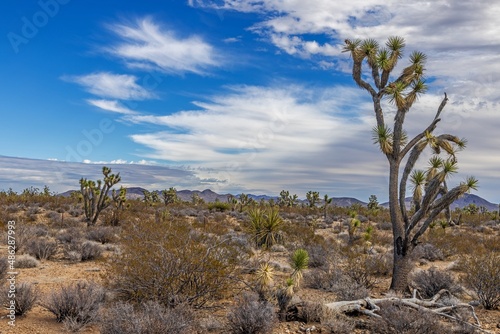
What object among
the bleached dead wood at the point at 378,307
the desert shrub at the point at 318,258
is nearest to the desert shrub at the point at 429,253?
the desert shrub at the point at 318,258

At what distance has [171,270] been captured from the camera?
7.48m

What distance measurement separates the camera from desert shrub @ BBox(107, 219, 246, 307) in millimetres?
7473

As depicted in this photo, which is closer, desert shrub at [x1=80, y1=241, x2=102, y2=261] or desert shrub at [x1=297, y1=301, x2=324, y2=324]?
desert shrub at [x1=297, y1=301, x2=324, y2=324]

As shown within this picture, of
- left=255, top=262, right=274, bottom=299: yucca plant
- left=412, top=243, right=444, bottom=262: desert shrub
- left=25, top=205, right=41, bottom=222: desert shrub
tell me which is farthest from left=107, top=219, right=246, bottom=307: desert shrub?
left=25, top=205, right=41, bottom=222: desert shrub

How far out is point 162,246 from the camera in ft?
25.1

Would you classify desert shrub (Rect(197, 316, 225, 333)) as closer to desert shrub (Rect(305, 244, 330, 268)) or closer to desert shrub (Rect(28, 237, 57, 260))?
desert shrub (Rect(305, 244, 330, 268))

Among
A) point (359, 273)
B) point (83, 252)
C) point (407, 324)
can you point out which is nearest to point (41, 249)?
point (83, 252)

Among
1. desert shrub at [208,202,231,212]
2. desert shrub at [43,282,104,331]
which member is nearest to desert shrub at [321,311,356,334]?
desert shrub at [43,282,104,331]

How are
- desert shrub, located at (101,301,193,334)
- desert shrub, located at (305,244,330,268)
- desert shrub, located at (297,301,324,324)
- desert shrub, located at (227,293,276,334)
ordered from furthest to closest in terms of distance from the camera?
desert shrub, located at (305,244,330,268) → desert shrub, located at (297,301,324,324) → desert shrub, located at (227,293,276,334) → desert shrub, located at (101,301,193,334)

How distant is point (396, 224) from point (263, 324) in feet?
19.3

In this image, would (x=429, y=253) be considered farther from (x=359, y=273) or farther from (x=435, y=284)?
(x=359, y=273)

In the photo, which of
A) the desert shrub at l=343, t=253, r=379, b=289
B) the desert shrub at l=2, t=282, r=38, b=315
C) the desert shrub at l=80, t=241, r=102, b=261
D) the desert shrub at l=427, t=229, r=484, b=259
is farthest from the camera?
the desert shrub at l=427, t=229, r=484, b=259

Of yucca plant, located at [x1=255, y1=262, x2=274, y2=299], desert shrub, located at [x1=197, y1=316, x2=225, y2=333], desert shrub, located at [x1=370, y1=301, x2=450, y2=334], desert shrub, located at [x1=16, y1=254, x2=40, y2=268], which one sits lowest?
desert shrub, located at [x1=16, y1=254, x2=40, y2=268]

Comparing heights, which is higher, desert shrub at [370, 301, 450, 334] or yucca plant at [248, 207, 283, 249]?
yucca plant at [248, 207, 283, 249]
